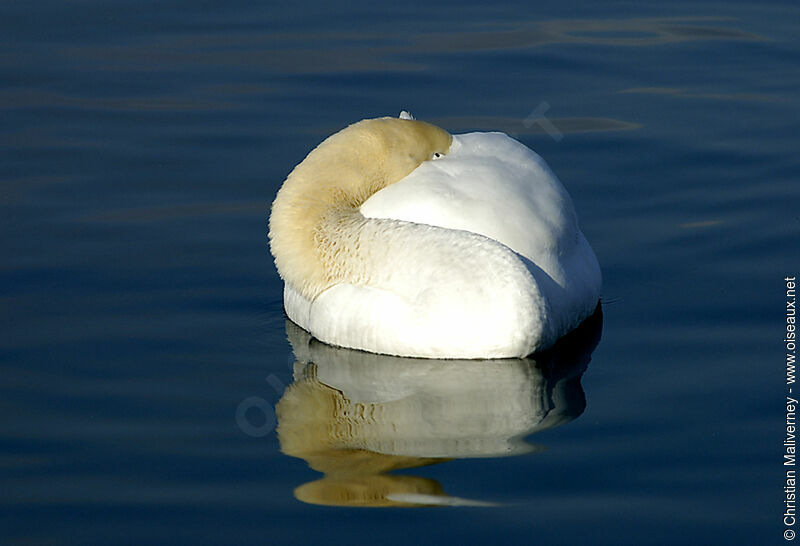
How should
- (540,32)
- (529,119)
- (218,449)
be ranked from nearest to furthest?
(218,449) → (529,119) → (540,32)

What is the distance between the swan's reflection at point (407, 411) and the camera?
5961 millimetres

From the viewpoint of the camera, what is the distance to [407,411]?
22.1 ft

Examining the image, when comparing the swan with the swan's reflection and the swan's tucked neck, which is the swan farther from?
the swan's reflection

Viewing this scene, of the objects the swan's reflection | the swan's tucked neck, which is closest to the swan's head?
the swan's tucked neck

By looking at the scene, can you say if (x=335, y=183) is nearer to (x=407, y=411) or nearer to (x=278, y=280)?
(x=278, y=280)

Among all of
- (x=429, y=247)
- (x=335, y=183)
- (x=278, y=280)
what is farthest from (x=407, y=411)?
(x=278, y=280)

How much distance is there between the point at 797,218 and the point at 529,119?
2.62 m

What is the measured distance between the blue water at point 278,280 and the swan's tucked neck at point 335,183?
0.43m

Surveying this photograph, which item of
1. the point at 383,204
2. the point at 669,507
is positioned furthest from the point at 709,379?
the point at 383,204

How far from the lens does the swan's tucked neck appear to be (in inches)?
306

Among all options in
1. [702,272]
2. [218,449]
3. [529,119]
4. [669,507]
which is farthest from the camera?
[529,119]

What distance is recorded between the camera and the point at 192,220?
927cm

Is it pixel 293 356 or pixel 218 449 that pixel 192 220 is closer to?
pixel 293 356

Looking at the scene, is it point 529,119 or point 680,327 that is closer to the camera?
point 680,327
